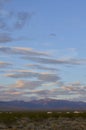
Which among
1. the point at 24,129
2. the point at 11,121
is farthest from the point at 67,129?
the point at 11,121

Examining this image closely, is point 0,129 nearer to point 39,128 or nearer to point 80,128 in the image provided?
point 39,128

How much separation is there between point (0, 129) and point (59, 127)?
8995 millimetres

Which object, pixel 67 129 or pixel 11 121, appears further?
pixel 11 121

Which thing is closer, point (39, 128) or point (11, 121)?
point (39, 128)

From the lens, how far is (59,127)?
5934cm

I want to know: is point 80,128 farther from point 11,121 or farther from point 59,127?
point 11,121

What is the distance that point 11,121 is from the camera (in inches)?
2980

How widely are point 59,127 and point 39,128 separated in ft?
10.5

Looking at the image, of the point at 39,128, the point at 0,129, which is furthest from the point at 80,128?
the point at 0,129

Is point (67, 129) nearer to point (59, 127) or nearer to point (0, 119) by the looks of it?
point (59, 127)

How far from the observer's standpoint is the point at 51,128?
58.7 metres

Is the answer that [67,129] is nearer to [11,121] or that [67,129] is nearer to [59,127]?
[59,127]

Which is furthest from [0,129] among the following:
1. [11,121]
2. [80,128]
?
[11,121]

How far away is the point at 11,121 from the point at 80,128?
A: 20825 millimetres
